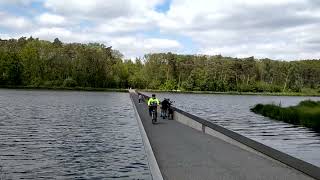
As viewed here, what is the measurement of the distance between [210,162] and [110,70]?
149551 millimetres

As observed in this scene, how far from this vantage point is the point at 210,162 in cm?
1541

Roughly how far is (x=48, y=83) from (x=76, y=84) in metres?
9.45

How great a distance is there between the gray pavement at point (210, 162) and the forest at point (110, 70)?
13047 cm

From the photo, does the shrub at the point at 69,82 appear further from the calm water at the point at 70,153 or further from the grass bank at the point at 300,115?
the calm water at the point at 70,153

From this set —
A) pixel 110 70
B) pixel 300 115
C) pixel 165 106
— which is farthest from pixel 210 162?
pixel 110 70

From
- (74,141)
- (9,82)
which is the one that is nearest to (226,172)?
(74,141)

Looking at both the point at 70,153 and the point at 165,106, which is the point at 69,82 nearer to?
the point at 165,106

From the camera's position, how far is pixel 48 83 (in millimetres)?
149500

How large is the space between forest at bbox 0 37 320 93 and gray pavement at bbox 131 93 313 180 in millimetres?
130467

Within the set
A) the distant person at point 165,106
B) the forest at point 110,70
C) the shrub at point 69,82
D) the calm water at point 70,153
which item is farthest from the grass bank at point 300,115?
the forest at point 110,70

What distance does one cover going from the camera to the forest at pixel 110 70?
150875mm

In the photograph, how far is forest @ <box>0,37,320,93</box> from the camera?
150875 millimetres

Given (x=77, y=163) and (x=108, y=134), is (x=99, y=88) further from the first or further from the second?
(x=77, y=163)

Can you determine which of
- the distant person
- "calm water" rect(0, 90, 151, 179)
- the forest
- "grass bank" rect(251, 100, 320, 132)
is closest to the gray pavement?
"calm water" rect(0, 90, 151, 179)
